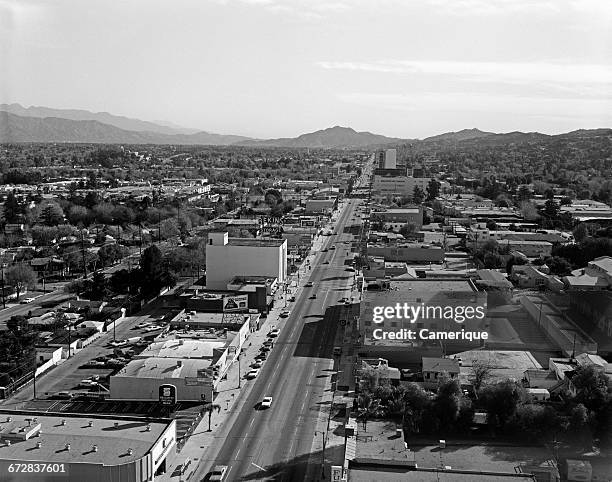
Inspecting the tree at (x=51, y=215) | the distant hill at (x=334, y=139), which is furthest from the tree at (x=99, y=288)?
the distant hill at (x=334, y=139)

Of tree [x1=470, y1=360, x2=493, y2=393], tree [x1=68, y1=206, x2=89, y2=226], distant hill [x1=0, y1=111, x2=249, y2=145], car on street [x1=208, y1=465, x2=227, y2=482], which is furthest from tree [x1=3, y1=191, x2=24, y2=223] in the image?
distant hill [x1=0, y1=111, x2=249, y2=145]

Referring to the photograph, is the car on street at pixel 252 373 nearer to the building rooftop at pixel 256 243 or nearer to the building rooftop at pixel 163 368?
the building rooftop at pixel 163 368

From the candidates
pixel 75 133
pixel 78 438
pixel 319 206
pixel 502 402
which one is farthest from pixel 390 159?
pixel 75 133

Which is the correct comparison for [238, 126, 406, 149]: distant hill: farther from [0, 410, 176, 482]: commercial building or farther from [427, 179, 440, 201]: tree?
[0, 410, 176, 482]: commercial building

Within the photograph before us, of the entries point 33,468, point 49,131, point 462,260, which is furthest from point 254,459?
point 49,131

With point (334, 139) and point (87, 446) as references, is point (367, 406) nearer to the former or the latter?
point (87, 446)

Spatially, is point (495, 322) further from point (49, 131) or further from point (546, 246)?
point (49, 131)
